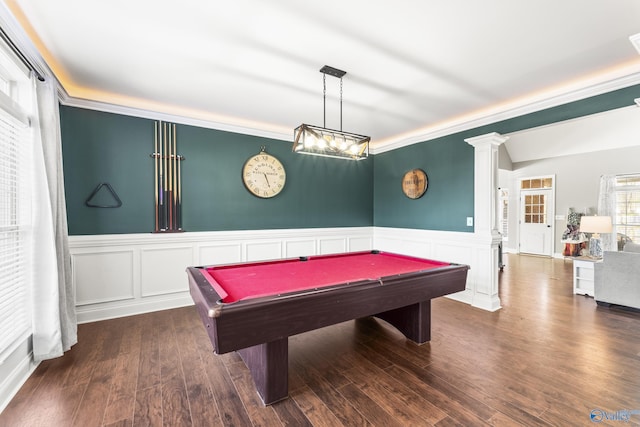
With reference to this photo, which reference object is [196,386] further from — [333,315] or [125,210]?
[125,210]

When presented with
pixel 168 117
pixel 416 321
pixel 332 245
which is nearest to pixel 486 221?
pixel 416 321

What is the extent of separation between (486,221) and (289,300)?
10.2 ft

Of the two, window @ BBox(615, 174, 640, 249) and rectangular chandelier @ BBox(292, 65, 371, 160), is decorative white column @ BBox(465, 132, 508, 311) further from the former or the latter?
window @ BBox(615, 174, 640, 249)

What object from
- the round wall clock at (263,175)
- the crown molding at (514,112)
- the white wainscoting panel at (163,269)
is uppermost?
the crown molding at (514,112)

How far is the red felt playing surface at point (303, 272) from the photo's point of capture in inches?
77.1

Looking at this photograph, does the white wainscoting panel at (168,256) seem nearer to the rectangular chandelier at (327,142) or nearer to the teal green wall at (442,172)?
the teal green wall at (442,172)

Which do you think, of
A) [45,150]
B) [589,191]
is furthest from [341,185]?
[589,191]

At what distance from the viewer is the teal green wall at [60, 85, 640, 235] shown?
10.6 ft

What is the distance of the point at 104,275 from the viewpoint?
10.9 ft

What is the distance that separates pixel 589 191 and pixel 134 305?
9501 mm

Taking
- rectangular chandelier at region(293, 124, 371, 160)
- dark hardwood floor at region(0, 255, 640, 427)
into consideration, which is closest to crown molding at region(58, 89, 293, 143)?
rectangular chandelier at region(293, 124, 371, 160)

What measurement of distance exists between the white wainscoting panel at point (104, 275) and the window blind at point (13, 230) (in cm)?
95

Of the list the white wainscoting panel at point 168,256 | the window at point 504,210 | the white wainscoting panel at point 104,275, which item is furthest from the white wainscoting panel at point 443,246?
the window at point 504,210

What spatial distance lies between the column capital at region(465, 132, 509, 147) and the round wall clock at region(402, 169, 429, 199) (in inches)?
36.9
